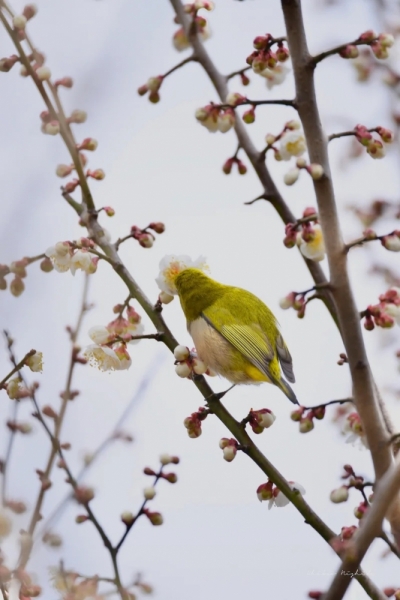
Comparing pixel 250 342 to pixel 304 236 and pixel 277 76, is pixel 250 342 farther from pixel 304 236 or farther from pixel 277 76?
pixel 304 236

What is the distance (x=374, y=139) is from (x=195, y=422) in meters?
1.19

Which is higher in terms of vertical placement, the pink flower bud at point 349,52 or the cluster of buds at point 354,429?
the pink flower bud at point 349,52

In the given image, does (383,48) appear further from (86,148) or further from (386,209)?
(86,148)

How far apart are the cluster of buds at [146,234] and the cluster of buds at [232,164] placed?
0.40 meters

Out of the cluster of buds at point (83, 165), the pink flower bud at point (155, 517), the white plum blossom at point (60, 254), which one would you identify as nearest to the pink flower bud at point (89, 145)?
the cluster of buds at point (83, 165)

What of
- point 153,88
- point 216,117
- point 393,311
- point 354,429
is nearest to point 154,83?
point 153,88

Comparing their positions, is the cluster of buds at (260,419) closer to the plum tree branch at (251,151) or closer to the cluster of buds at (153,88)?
the plum tree branch at (251,151)

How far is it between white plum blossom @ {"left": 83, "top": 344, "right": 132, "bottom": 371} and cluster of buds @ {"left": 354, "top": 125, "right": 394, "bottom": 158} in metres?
1.30

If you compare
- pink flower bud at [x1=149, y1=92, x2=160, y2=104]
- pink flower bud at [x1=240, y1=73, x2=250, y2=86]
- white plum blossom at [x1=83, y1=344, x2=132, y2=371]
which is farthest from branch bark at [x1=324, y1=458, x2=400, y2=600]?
pink flower bud at [x1=240, y1=73, x2=250, y2=86]

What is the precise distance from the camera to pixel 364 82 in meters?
3.53

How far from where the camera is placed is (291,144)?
293cm

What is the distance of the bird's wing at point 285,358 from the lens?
392 cm

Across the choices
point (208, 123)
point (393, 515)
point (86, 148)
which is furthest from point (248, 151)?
point (393, 515)

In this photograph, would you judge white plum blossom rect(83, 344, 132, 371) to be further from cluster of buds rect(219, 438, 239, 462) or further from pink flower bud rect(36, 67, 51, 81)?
pink flower bud rect(36, 67, 51, 81)
